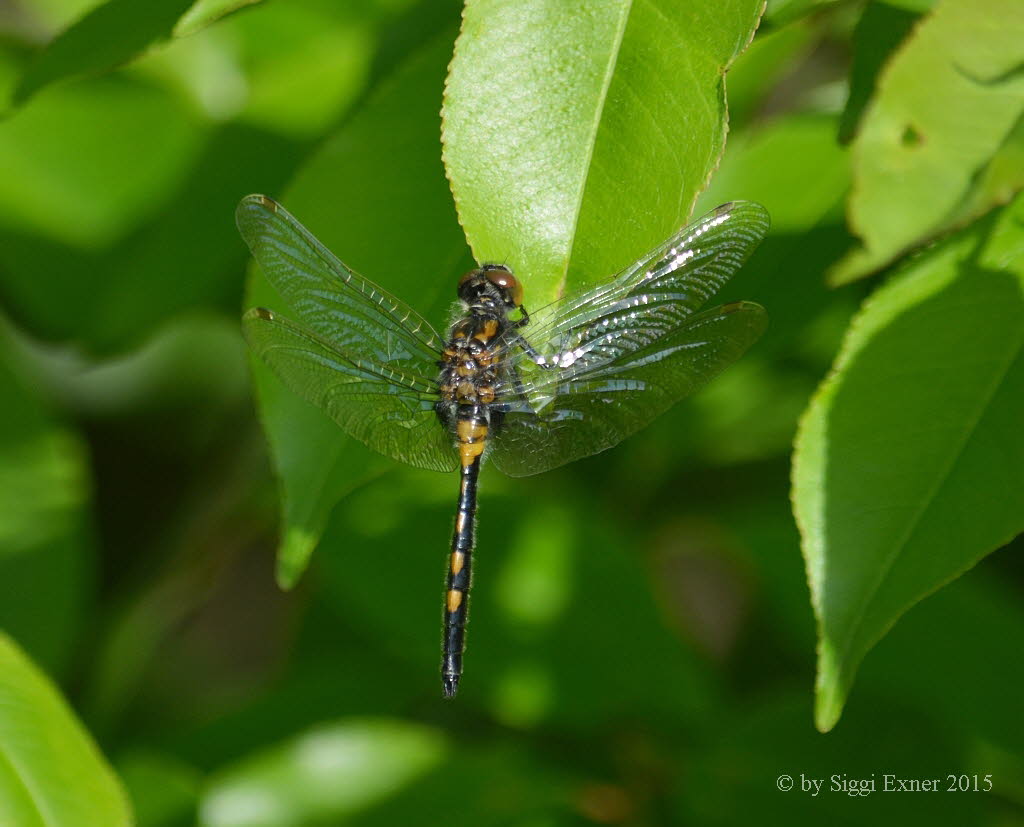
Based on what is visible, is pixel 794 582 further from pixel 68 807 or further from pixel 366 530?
pixel 68 807

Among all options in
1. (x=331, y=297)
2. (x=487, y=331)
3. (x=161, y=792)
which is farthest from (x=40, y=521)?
(x=487, y=331)

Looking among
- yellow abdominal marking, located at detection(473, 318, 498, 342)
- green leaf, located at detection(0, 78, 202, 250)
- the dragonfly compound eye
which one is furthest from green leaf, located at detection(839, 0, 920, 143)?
green leaf, located at detection(0, 78, 202, 250)

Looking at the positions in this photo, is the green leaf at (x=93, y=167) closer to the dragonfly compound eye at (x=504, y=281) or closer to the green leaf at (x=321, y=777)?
the dragonfly compound eye at (x=504, y=281)

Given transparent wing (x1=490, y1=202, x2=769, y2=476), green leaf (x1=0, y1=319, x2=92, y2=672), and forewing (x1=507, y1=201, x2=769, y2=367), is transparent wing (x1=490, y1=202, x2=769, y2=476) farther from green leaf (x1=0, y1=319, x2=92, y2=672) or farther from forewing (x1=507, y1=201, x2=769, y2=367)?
green leaf (x1=0, y1=319, x2=92, y2=672)

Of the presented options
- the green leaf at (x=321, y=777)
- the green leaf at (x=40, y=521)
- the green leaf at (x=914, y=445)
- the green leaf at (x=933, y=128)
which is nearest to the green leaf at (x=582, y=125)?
the green leaf at (x=933, y=128)

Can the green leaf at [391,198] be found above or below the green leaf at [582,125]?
above
